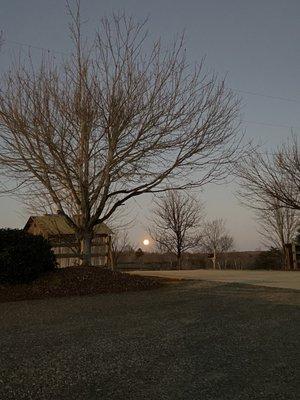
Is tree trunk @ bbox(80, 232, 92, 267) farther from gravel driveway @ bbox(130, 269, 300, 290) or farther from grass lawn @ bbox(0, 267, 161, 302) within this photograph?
gravel driveway @ bbox(130, 269, 300, 290)

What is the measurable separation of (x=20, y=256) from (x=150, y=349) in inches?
239

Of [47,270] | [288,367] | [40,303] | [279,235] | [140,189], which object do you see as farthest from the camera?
[279,235]

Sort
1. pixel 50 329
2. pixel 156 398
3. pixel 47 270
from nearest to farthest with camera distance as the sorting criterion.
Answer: pixel 156 398 < pixel 50 329 < pixel 47 270

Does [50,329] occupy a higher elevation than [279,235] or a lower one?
lower

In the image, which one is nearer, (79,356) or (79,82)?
(79,356)

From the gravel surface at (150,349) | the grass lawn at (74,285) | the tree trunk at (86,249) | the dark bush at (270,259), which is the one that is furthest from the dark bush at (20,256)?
the dark bush at (270,259)

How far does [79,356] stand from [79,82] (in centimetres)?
895

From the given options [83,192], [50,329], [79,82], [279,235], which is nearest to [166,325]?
[50,329]

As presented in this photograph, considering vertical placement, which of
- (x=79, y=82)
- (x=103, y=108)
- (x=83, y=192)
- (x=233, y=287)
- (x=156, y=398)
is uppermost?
(x=79, y=82)

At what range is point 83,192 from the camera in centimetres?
1291

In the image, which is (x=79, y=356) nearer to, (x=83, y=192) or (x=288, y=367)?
(x=288, y=367)

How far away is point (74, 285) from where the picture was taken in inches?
422

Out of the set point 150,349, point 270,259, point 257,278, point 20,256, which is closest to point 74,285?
point 20,256

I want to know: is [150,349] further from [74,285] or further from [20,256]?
[20,256]
